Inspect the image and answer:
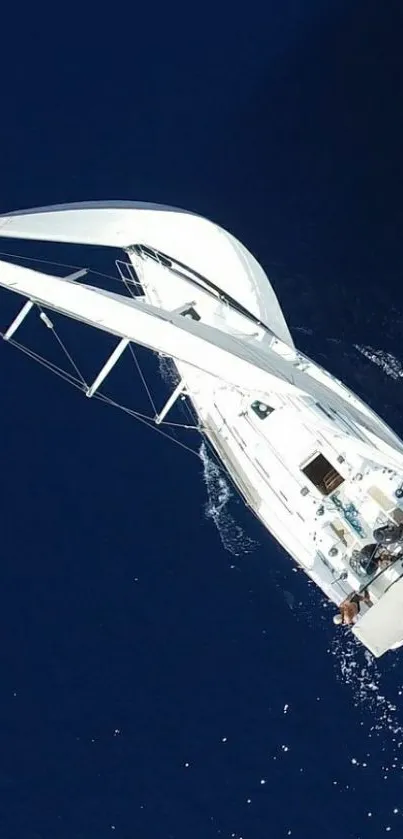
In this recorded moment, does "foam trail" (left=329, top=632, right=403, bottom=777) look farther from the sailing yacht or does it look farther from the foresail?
the foresail

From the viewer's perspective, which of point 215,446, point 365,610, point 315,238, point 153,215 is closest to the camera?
point 365,610

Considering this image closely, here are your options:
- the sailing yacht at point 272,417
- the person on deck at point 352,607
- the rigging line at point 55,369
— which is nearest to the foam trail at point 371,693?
the sailing yacht at point 272,417

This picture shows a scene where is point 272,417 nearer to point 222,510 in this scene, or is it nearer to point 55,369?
point 222,510

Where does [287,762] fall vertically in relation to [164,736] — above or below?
above

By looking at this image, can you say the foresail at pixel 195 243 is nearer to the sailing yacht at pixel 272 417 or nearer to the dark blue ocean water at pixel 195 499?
the sailing yacht at pixel 272 417

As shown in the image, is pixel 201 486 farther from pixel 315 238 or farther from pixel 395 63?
pixel 395 63

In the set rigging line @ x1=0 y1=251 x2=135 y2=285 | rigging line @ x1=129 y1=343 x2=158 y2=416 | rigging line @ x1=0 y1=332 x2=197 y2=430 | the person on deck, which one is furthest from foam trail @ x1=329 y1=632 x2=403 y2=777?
rigging line @ x1=0 y1=251 x2=135 y2=285

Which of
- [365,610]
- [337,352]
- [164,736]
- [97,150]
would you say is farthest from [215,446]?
[97,150]
